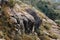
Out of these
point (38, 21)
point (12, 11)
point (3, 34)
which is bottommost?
point (3, 34)

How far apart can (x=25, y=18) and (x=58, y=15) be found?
55.8 ft

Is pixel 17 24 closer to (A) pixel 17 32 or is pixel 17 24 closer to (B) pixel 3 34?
(A) pixel 17 32

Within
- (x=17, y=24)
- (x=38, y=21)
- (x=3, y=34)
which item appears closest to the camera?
(x=3, y=34)

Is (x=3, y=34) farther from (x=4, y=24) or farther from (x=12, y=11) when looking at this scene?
(x=12, y=11)

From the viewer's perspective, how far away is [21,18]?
509 inches

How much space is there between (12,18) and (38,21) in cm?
345

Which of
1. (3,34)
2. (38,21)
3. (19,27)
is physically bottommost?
(3,34)

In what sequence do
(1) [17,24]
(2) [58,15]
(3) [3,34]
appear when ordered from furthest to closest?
(2) [58,15] < (1) [17,24] < (3) [3,34]

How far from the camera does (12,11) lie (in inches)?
512

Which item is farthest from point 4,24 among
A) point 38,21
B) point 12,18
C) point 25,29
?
point 38,21

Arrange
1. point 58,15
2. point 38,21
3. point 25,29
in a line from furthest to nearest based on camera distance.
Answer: point 58,15, point 38,21, point 25,29

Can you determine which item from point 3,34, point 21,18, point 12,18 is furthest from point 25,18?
point 3,34

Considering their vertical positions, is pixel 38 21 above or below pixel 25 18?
above

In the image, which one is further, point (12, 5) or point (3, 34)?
point (12, 5)
